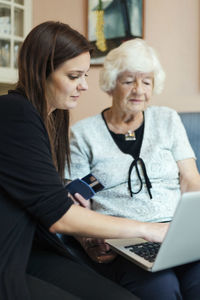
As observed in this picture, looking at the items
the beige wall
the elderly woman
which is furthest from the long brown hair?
the beige wall

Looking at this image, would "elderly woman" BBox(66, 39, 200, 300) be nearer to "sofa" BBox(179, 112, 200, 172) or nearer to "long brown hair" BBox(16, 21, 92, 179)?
"sofa" BBox(179, 112, 200, 172)

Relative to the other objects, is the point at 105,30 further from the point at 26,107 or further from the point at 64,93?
the point at 26,107

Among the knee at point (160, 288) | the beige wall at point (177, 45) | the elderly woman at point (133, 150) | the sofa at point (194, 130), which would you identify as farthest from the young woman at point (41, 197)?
the beige wall at point (177, 45)

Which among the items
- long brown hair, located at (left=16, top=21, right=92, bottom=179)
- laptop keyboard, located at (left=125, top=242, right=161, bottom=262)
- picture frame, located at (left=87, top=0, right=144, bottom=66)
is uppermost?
picture frame, located at (left=87, top=0, right=144, bottom=66)

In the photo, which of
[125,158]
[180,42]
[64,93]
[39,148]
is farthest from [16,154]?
[180,42]

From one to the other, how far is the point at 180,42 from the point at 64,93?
1089 mm

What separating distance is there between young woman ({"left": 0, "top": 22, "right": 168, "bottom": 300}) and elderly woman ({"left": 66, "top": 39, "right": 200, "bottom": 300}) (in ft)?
1.11

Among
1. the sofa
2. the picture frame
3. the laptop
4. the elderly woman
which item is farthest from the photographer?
the picture frame

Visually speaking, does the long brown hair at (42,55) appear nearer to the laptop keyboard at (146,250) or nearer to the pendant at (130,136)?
the laptop keyboard at (146,250)

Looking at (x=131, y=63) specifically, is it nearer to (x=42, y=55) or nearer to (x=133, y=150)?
(x=133, y=150)

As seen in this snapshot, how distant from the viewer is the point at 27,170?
0.97 metres

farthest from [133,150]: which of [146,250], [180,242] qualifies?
[180,242]

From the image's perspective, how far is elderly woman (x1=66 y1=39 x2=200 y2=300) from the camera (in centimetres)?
154

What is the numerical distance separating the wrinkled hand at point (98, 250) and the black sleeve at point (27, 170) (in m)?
0.45
